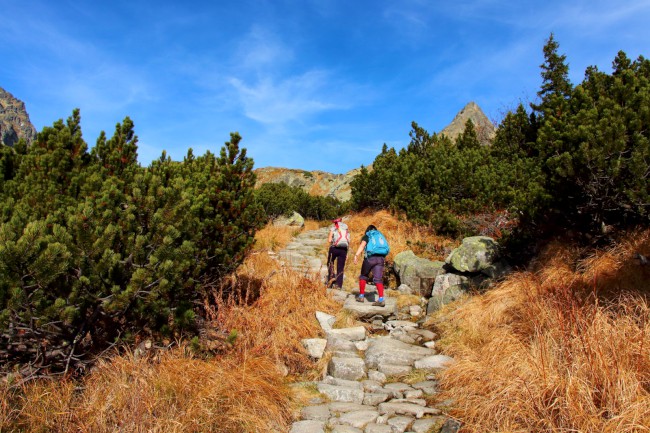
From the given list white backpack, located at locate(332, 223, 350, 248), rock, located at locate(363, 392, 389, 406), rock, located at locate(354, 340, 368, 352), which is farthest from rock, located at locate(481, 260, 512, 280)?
rock, located at locate(363, 392, 389, 406)

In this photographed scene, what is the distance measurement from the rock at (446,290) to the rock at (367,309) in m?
0.71

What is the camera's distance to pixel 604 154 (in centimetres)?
545

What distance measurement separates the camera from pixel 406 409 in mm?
3900

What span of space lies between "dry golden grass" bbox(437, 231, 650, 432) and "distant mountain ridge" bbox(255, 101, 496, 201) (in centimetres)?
1822

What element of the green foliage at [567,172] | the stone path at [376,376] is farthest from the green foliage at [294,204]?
the stone path at [376,376]

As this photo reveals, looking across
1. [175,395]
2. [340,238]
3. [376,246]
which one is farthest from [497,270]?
[175,395]

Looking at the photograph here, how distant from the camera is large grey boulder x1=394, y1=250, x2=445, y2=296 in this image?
28.7 feet

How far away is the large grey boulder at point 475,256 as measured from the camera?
8.02 m

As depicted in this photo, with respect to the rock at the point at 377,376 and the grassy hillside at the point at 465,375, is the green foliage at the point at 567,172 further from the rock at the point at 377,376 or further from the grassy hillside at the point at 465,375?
the rock at the point at 377,376

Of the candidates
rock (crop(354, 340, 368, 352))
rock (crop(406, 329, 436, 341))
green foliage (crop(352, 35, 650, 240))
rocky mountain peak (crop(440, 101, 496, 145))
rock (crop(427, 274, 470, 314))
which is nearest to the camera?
green foliage (crop(352, 35, 650, 240))

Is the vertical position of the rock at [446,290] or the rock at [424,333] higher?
the rock at [446,290]

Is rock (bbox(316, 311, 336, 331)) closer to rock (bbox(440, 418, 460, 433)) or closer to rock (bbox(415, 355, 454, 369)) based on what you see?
rock (bbox(415, 355, 454, 369))

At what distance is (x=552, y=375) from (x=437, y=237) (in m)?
7.69

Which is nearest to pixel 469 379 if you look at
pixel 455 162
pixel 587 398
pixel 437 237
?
pixel 587 398
